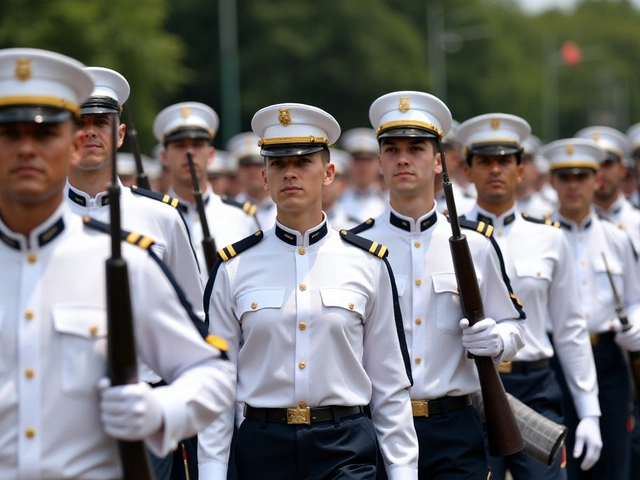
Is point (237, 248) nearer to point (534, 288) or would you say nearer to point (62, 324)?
point (62, 324)

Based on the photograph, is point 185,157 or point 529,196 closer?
Result: point 185,157

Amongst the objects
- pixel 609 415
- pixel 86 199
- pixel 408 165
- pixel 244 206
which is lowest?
pixel 609 415

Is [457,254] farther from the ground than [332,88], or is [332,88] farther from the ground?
[332,88]

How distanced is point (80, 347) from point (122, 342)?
17 centimetres

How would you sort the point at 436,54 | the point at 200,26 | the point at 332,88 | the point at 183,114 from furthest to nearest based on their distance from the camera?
the point at 436,54 → the point at 332,88 → the point at 200,26 → the point at 183,114

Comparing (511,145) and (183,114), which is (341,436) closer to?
(511,145)

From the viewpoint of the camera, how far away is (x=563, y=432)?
604 cm

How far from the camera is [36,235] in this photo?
373cm

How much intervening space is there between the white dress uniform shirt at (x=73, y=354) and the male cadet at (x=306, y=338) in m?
1.14

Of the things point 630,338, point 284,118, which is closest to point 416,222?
point 284,118

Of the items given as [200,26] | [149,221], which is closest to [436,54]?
[200,26]

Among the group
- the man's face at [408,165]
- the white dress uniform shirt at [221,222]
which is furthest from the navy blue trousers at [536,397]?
the white dress uniform shirt at [221,222]

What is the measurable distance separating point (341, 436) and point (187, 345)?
53.6 inches

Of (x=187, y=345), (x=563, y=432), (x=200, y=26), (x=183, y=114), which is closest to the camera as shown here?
(x=187, y=345)
